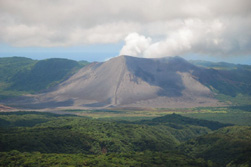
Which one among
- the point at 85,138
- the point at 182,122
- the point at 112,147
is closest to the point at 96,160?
the point at 112,147

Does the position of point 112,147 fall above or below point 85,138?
below

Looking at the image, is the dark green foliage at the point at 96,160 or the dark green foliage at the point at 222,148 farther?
the dark green foliage at the point at 222,148

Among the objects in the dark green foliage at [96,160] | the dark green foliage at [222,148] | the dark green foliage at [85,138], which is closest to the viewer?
the dark green foliage at [96,160]

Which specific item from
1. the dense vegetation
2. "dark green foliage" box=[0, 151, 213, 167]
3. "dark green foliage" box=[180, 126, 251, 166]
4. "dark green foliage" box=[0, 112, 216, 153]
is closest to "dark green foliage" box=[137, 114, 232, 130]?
"dark green foliage" box=[0, 112, 216, 153]

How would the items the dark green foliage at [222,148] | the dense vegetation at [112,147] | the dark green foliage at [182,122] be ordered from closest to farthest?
the dense vegetation at [112,147], the dark green foliage at [222,148], the dark green foliage at [182,122]

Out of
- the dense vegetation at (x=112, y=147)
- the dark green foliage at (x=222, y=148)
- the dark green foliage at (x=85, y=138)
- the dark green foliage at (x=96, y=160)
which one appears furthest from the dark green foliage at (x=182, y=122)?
the dark green foliage at (x=96, y=160)

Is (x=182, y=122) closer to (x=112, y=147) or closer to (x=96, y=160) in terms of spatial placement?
(x=112, y=147)

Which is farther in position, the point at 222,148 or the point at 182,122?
the point at 182,122

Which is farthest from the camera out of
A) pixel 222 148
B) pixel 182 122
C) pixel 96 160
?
pixel 182 122

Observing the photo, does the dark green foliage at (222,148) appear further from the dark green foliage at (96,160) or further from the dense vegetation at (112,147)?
the dark green foliage at (96,160)
